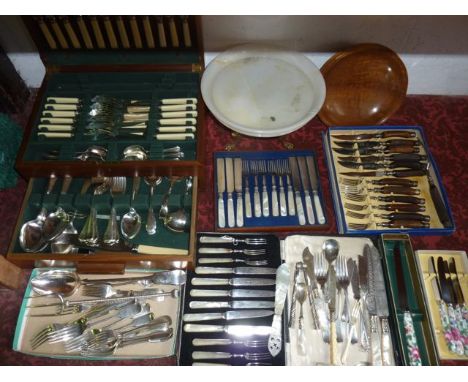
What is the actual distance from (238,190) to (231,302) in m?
0.36

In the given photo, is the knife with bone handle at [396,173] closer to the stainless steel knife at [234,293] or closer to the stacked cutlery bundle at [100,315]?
the stainless steel knife at [234,293]

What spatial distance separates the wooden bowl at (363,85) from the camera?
4.19 feet

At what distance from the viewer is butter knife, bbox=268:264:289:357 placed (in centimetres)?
98

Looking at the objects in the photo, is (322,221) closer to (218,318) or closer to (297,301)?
(297,301)

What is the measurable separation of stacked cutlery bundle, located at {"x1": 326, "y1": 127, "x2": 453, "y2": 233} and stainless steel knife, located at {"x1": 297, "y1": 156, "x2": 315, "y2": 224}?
8 centimetres

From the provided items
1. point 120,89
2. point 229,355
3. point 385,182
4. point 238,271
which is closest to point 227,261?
point 238,271

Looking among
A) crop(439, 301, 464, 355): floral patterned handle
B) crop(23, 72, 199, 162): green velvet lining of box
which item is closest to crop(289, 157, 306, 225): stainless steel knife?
crop(23, 72, 199, 162): green velvet lining of box

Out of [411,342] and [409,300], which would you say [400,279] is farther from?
[411,342]

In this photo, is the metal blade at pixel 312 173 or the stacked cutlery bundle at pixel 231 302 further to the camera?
the metal blade at pixel 312 173

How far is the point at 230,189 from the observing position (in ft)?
4.00

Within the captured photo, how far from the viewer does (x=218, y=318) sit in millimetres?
1018

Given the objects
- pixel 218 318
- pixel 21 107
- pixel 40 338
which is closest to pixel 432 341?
pixel 218 318

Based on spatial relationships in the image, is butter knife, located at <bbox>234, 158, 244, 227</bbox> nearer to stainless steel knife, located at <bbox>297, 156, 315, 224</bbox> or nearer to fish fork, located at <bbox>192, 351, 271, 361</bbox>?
stainless steel knife, located at <bbox>297, 156, 315, 224</bbox>

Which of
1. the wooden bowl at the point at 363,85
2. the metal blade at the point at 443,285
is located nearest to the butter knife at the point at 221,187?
the wooden bowl at the point at 363,85
